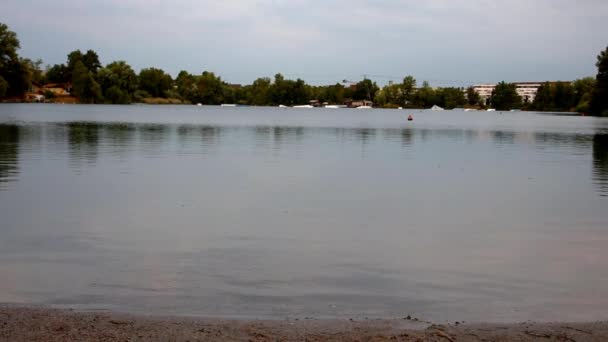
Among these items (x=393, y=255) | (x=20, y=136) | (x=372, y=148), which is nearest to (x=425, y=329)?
(x=393, y=255)

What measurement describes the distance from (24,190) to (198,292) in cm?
1323

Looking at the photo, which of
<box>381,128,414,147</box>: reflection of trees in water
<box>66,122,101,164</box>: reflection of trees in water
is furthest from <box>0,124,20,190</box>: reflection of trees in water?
<box>381,128,414,147</box>: reflection of trees in water

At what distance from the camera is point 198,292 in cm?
1056

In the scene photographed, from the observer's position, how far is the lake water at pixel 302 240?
10.3 m

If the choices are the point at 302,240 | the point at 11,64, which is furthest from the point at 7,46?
the point at 302,240

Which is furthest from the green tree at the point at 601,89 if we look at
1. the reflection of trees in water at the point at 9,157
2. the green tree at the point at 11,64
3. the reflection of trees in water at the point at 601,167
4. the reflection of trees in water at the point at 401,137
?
the reflection of trees in water at the point at 9,157

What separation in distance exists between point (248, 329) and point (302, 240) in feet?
22.4

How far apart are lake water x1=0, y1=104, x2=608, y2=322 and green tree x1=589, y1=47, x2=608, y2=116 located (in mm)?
130604

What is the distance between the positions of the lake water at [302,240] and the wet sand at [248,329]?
633mm

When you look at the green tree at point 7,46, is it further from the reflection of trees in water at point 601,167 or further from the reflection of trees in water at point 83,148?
the reflection of trees in water at point 601,167

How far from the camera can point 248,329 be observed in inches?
330

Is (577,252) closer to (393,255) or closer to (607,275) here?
(607,275)

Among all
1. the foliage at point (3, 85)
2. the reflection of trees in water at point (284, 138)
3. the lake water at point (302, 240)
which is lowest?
the lake water at point (302, 240)

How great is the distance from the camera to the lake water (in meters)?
10.3
